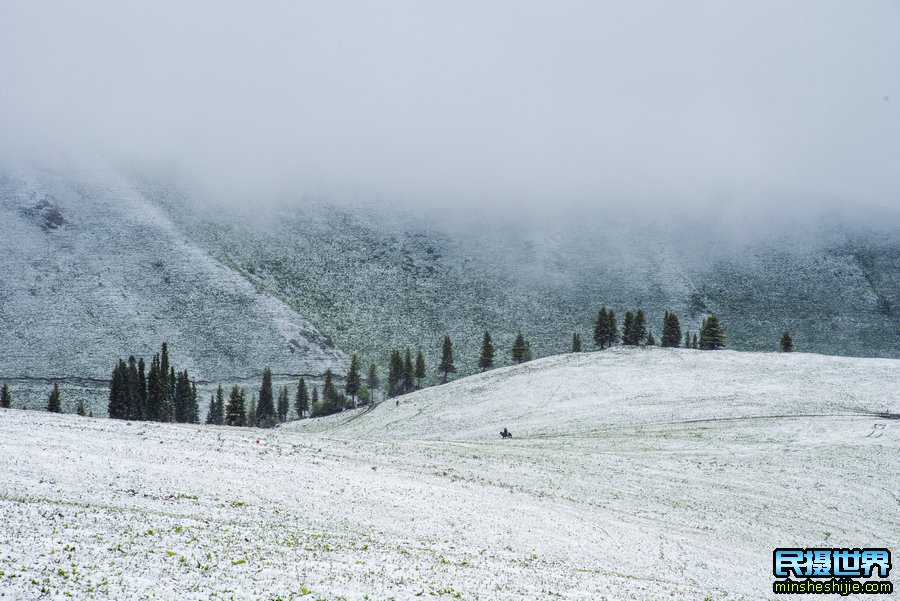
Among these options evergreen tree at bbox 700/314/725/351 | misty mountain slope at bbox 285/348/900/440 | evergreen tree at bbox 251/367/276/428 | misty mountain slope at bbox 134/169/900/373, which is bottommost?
evergreen tree at bbox 251/367/276/428

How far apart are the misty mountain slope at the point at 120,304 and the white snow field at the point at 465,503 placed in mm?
95773

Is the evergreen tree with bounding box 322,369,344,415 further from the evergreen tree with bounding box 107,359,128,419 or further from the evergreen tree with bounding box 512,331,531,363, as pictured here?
the evergreen tree with bounding box 107,359,128,419

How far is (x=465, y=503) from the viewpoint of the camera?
32938 millimetres

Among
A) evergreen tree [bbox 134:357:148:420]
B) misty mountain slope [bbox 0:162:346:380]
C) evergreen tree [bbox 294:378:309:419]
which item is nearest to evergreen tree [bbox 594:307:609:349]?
evergreen tree [bbox 294:378:309:419]

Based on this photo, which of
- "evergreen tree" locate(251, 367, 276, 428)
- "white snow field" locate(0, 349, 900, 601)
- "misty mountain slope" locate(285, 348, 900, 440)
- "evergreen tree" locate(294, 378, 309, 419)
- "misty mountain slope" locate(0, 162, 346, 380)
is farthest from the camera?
"misty mountain slope" locate(0, 162, 346, 380)

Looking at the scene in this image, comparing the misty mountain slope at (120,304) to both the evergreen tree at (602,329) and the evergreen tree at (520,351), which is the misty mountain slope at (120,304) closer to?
the evergreen tree at (520,351)

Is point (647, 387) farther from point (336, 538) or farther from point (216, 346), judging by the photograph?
point (216, 346)

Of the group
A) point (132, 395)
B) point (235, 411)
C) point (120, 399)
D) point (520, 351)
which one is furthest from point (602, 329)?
point (120, 399)

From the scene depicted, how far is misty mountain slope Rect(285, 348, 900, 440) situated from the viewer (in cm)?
6375

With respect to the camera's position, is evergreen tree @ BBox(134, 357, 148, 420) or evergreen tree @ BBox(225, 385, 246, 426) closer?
evergreen tree @ BBox(134, 357, 148, 420)

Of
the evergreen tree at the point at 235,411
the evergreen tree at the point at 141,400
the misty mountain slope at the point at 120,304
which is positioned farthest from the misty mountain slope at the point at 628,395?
the misty mountain slope at the point at 120,304

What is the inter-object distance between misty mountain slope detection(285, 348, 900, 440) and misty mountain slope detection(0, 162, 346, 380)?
6248 cm

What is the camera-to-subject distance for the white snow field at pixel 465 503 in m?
19.0

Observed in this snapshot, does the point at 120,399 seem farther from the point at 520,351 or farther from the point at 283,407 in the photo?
the point at 520,351
